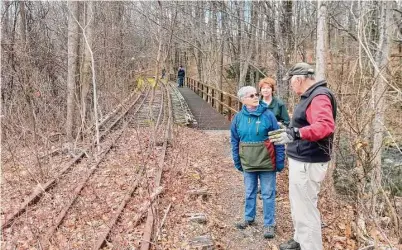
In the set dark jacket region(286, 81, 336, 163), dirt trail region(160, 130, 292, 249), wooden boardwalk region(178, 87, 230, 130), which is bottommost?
dirt trail region(160, 130, 292, 249)

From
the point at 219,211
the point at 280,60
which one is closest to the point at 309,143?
the point at 219,211

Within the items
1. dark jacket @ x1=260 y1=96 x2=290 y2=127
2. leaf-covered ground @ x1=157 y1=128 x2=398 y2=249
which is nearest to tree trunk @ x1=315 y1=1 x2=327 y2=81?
dark jacket @ x1=260 y1=96 x2=290 y2=127

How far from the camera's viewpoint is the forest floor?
4.87 m

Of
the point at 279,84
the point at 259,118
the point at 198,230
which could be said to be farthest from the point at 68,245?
the point at 279,84

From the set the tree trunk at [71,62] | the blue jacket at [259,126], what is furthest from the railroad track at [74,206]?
the tree trunk at [71,62]

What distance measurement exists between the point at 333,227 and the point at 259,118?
6.16ft

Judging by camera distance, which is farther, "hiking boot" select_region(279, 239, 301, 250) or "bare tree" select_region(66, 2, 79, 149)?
"bare tree" select_region(66, 2, 79, 149)

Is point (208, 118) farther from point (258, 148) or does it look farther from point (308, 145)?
point (308, 145)

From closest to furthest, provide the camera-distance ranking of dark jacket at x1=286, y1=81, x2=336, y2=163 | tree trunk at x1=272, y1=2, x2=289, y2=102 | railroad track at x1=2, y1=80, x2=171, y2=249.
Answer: dark jacket at x1=286, y1=81, x2=336, y2=163, railroad track at x1=2, y1=80, x2=171, y2=249, tree trunk at x1=272, y1=2, x2=289, y2=102

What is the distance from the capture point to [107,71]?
62.9 feet

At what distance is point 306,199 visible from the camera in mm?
3916

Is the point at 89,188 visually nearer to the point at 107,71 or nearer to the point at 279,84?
the point at 279,84

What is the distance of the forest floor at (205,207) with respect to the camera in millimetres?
4871

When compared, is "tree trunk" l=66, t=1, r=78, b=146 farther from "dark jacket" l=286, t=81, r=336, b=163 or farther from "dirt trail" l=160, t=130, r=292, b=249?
"dark jacket" l=286, t=81, r=336, b=163
